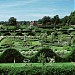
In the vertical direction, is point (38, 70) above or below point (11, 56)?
below

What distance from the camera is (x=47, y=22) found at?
3561 inches

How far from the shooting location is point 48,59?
19141 mm

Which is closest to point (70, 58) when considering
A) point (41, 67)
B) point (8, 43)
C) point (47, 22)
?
point (41, 67)

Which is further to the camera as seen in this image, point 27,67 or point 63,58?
point 63,58

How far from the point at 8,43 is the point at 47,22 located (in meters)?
60.2

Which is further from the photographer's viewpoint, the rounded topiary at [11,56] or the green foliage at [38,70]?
the rounded topiary at [11,56]

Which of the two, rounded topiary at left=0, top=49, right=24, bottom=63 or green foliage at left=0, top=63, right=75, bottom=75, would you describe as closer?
green foliage at left=0, top=63, right=75, bottom=75

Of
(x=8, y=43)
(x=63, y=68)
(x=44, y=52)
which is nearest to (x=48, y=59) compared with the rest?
(x=44, y=52)

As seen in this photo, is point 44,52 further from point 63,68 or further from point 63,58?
point 63,68

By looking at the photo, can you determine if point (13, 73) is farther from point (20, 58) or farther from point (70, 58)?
point (70, 58)

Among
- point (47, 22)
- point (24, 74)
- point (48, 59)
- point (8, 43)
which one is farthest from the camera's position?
point (47, 22)

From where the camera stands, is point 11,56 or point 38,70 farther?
point 11,56

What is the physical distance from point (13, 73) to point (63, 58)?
18.8 feet

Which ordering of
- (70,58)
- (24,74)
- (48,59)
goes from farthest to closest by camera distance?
(70,58) < (48,59) < (24,74)
